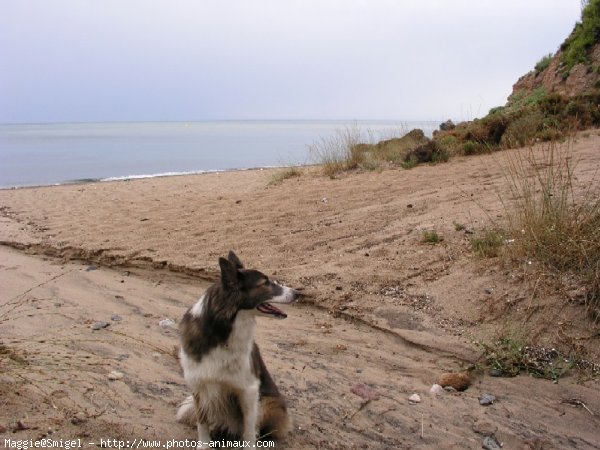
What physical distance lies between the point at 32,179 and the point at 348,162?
12.6 m

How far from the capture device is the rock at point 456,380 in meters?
4.66

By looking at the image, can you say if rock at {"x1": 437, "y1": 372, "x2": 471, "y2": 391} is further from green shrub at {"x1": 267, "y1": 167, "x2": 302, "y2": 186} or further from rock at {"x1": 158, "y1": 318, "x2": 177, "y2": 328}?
green shrub at {"x1": 267, "y1": 167, "x2": 302, "y2": 186}

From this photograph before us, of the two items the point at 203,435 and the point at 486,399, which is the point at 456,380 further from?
the point at 203,435

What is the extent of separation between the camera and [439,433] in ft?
13.4

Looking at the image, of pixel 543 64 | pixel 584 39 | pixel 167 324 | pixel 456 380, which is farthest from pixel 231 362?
pixel 543 64

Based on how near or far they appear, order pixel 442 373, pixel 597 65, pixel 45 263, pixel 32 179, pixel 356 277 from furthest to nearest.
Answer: pixel 32 179
pixel 597 65
pixel 45 263
pixel 356 277
pixel 442 373

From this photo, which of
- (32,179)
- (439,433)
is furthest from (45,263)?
(32,179)

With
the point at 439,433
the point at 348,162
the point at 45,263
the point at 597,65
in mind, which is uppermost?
the point at 597,65

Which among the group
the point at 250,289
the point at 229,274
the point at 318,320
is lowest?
the point at 318,320

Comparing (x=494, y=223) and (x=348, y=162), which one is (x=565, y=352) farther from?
(x=348, y=162)

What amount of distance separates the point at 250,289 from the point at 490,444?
2115 millimetres

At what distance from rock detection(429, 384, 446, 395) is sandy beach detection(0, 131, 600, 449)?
71 mm

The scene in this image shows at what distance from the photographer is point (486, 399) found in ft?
14.6

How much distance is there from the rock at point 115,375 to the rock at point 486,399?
3.03m
